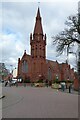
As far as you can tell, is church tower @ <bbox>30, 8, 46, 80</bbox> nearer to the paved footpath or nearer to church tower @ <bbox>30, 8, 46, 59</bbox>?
church tower @ <bbox>30, 8, 46, 59</bbox>

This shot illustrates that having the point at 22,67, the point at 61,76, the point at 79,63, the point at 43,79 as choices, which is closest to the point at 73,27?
the point at 79,63

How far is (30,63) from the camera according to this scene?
4774 inches

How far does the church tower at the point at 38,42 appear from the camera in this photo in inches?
4670

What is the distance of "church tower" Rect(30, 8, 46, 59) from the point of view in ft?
389

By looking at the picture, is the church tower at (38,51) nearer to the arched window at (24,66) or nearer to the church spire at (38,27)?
the church spire at (38,27)

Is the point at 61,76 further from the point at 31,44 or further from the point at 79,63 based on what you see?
the point at 79,63

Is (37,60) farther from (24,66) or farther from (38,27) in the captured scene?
(38,27)

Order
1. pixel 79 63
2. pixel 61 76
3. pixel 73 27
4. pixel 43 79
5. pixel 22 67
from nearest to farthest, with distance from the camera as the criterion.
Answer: pixel 73 27 < pixel 79 63 < pixel 43 79 < pixel 22 67 < pixel 61 76

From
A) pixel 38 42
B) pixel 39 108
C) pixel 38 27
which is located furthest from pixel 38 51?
pixel 39 108

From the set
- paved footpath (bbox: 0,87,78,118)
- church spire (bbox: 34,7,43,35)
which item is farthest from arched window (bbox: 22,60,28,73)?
paved footpath (bbox: 0,87,78,118)

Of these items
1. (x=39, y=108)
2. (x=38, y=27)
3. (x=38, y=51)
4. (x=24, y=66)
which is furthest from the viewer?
(x=24, y=66)

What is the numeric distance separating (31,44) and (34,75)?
43.4 ft

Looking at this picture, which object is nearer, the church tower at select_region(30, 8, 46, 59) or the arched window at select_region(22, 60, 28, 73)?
the church tower at select_region(30, 8, 46, 59)

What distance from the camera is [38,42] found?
11919 centimetres
